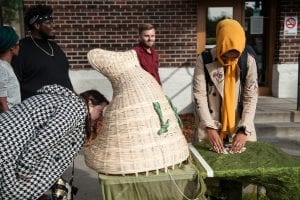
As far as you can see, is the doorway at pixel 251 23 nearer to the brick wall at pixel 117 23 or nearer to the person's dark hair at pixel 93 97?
the brick wall at pixel 117 23

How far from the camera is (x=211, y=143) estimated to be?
9.84 feet

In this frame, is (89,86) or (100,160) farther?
(89,86)

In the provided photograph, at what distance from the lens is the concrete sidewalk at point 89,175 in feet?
14.3

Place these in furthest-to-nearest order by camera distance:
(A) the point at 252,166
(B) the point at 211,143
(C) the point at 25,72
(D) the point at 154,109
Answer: (C) the point at 25,72, (B) the point at 211,143, (A) the point at 252,166, (D) the point at 154,109

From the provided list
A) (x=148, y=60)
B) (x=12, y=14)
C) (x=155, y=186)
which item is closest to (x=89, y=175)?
(x=148, y=60)

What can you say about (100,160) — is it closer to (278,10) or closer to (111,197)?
(111,197)

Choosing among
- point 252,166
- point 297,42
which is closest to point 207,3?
point 297,42

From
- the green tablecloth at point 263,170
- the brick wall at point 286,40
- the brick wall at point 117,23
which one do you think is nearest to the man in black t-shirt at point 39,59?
the green tablecloth at point 263,170

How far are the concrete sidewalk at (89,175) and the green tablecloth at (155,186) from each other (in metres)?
1.96

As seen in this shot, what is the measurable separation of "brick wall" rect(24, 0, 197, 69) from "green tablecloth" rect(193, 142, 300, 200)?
15.9 feet

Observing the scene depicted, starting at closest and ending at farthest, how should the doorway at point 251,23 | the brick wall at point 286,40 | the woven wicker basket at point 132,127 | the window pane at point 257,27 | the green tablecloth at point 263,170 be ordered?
1. the woven wicker basket at point 132,127
2. the green tablecloth at point 263,170
3. the brick wall at point 286,40
4. the doorway at point 251,23
5. the window pane at point 257,27

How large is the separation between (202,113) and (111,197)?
99 cm

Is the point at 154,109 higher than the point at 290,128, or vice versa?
the point at 154,109

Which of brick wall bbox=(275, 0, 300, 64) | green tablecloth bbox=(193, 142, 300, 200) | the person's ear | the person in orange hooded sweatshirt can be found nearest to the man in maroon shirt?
the person's ear
